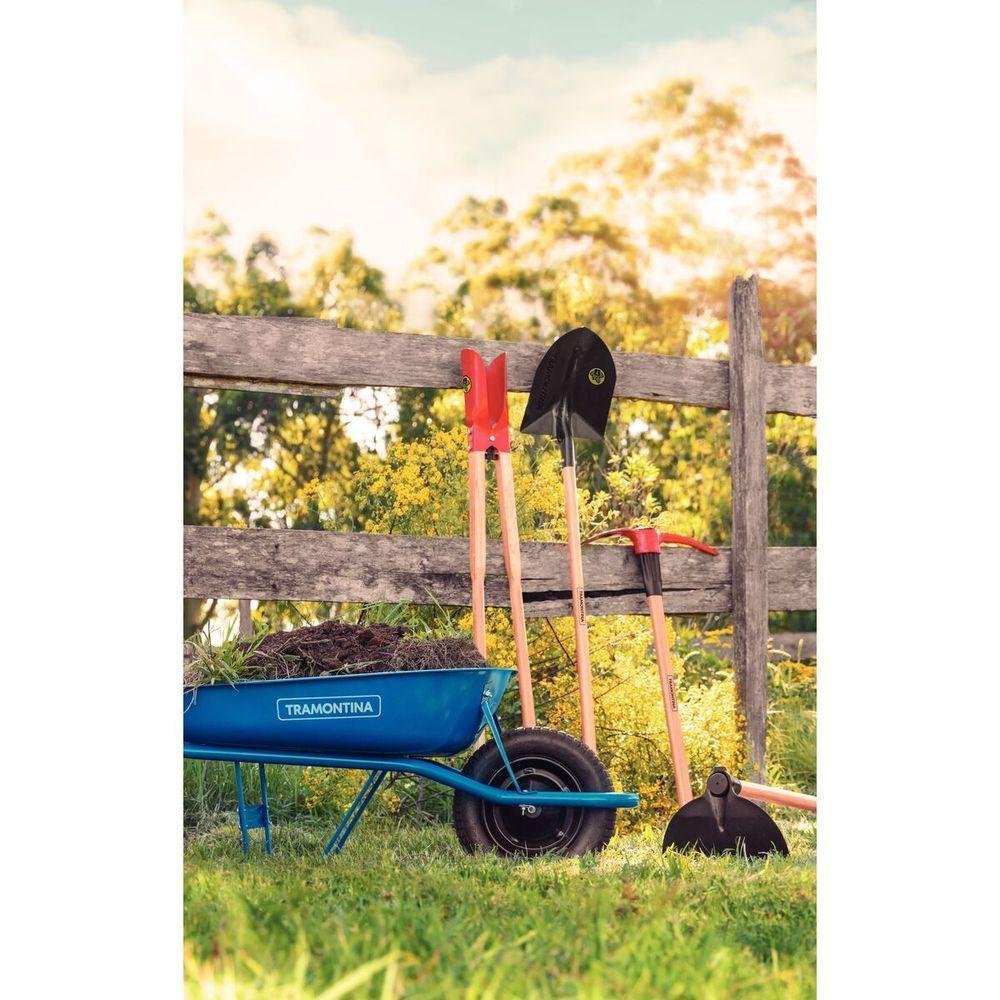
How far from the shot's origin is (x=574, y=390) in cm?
345

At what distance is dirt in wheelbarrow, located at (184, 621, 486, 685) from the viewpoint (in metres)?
2.83

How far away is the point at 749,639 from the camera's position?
3889 mm

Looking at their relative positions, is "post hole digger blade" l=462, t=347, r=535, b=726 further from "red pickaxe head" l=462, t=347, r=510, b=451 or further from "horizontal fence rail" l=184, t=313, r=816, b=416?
"horizontal fence rail" l=184, t=313, r=816, b=416

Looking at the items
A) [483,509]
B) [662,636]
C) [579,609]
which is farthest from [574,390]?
[662,636]

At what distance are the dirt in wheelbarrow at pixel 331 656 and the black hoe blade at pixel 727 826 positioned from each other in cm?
65

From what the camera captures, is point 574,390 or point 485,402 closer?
point 485,402

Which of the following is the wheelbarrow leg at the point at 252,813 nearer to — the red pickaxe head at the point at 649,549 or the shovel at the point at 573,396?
the shovel at the point at 573,396

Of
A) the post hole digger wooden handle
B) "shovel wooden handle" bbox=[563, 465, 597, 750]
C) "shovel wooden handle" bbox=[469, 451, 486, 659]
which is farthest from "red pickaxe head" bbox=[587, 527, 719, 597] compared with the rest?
"shovel wooden handle" bbox=[469, 451, 486, 659]

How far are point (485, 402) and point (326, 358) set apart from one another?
20.9 inches

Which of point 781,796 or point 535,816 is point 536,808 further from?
point 781,796

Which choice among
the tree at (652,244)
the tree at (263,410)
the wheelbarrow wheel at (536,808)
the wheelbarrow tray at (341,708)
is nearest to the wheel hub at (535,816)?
the wheelbarrow wheel at (536,808)
